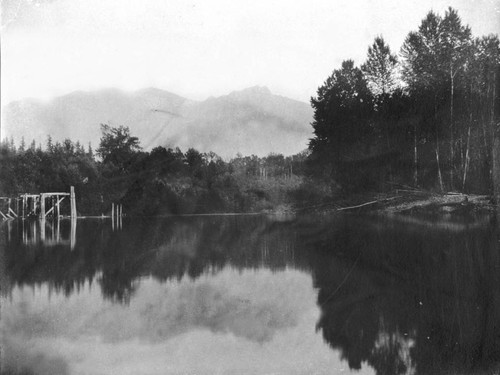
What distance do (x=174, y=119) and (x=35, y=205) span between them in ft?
4.34

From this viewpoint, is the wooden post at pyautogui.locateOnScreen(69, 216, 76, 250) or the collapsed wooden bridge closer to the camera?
the collapsed wooden bridge

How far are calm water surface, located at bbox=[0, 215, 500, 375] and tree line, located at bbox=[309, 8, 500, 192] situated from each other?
49 cm

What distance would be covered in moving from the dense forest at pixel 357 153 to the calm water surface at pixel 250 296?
27 centimetres

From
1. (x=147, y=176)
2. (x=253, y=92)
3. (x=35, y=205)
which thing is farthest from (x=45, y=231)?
(x=253, y=92)

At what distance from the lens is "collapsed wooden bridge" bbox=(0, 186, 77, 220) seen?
308 cm

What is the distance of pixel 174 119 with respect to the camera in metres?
3.30

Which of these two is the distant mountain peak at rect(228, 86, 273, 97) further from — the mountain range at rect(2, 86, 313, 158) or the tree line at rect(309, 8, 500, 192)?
the tree line at rect(309, 8, 500, 192)

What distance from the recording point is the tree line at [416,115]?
353 cm

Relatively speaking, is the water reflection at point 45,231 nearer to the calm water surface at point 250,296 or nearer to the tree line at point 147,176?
the calm water surface at point 250,296

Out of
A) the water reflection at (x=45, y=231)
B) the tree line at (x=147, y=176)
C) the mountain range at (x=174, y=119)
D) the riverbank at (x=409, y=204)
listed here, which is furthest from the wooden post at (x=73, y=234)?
the riverbank at (x=409, y=204)

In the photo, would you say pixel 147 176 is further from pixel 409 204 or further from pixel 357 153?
pixel 409 204

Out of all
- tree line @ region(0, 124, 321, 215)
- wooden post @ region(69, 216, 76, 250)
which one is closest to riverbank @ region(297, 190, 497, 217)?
tree line @ region(0, 124, 321, 215)

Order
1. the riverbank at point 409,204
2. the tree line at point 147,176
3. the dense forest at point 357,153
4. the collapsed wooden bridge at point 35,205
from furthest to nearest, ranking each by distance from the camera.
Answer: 1. the riverbank at point 409,204
2. the dense forest at point 357,153
3. the tree line at point 147,176
4. the collapsed wooden bridge at point 35,205

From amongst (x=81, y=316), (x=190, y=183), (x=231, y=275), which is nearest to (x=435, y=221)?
(x=231, y=275)
